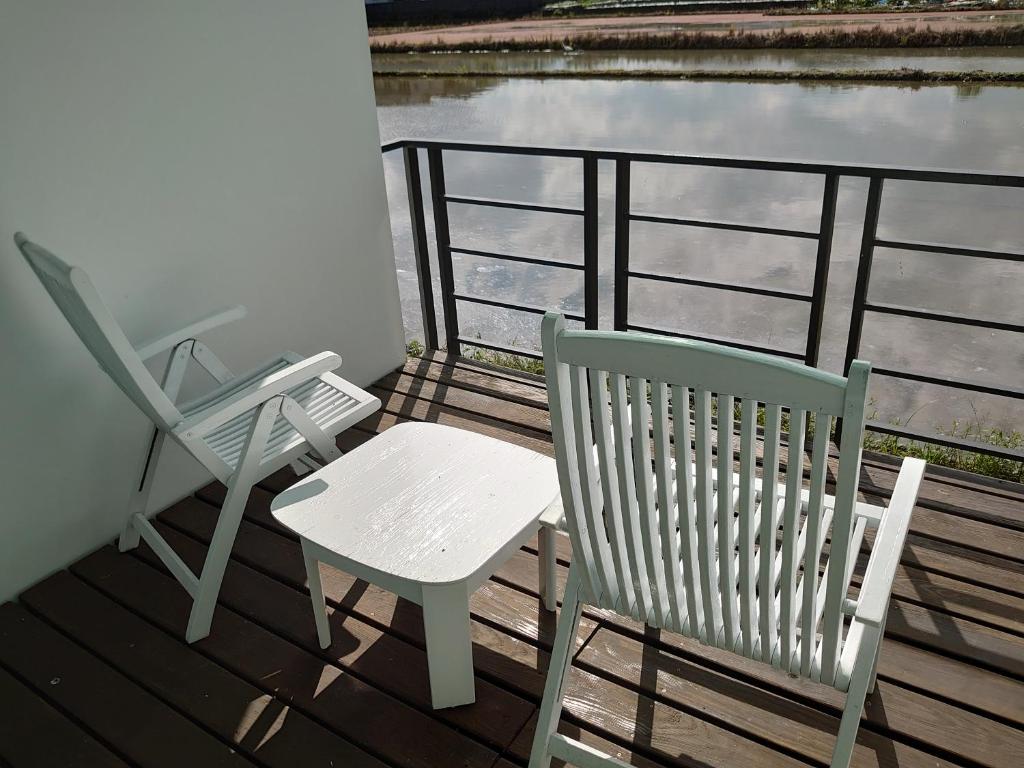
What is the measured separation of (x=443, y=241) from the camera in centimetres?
327

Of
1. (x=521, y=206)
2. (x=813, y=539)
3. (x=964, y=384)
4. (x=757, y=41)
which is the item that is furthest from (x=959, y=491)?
(x=757, y=41)

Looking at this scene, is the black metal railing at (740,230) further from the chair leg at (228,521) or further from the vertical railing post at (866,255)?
the chair leg at (228,521)

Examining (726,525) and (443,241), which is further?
(443,241)

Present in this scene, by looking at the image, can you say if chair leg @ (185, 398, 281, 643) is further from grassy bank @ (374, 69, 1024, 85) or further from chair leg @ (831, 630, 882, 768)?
grassy bank @ (374, 69, 1024, 85)

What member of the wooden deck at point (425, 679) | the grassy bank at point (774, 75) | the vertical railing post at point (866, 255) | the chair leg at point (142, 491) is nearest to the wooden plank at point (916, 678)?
the wooden deck at point (425, 679)

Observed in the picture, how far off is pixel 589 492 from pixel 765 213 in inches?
314

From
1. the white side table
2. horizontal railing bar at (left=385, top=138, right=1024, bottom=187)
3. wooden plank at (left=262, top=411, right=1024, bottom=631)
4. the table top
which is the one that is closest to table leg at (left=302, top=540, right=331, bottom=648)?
the white side table

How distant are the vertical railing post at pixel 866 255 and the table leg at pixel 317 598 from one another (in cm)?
156

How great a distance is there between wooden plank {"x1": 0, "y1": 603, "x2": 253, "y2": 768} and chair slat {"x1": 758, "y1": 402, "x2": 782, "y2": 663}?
111cm

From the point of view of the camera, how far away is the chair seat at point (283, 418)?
2.13m

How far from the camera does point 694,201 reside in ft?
30.1

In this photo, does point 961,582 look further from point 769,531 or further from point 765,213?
point 765,213

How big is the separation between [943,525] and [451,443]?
141 cm

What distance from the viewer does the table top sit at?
160cm
